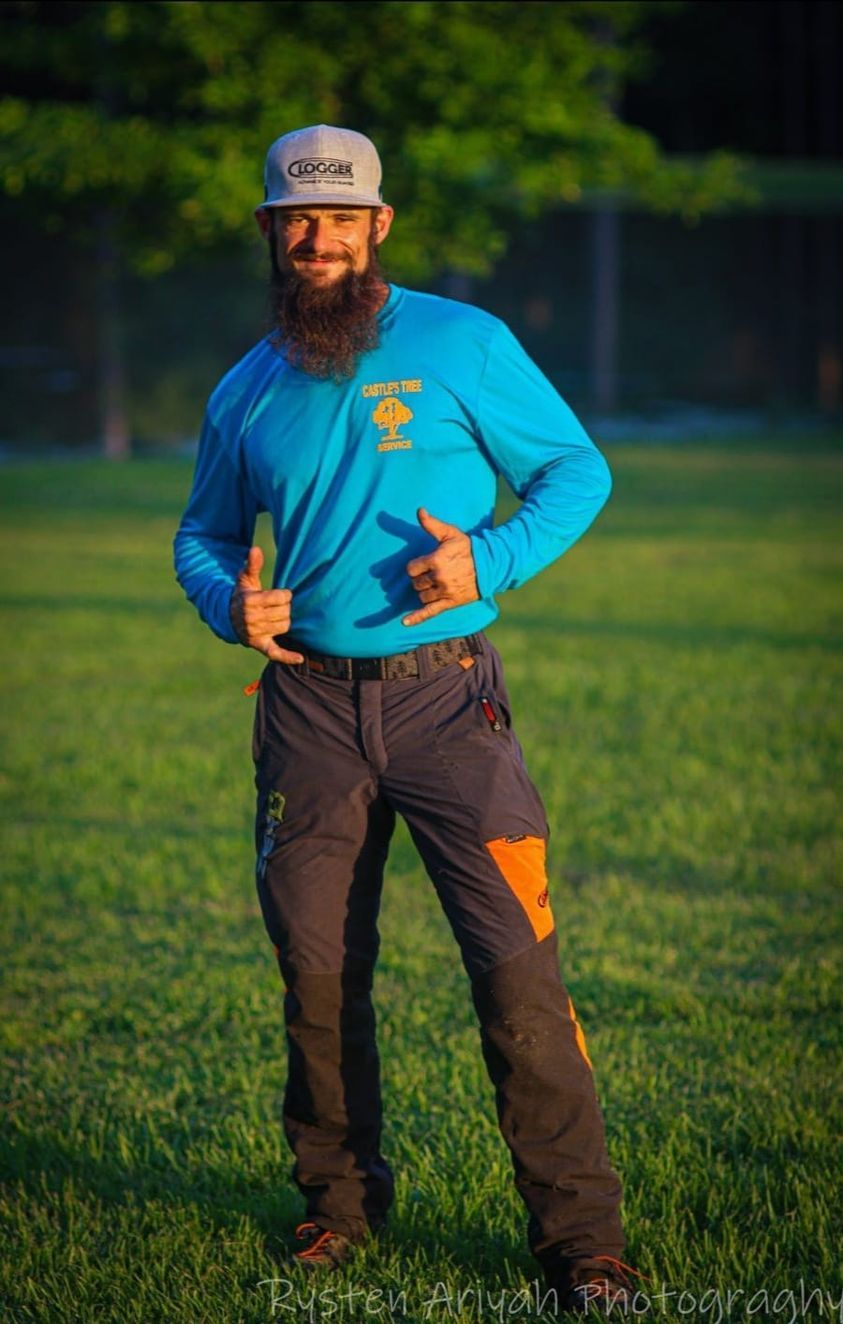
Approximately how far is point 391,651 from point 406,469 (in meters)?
0.38

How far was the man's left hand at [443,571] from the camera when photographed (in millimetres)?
3416

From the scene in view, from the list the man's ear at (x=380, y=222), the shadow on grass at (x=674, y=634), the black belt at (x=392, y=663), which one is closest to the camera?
the black belt at (x=392, y=663)

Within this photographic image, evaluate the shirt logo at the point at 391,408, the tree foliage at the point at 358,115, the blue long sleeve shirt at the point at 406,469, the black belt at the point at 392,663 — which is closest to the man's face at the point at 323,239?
the blue long sleeve shirt at the point at 406,469

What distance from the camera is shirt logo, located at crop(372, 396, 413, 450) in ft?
11.8

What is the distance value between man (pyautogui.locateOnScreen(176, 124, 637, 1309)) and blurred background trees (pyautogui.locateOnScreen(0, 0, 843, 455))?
47.3 ft

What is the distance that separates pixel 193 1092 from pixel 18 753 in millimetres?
4773

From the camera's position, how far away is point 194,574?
12.8ft

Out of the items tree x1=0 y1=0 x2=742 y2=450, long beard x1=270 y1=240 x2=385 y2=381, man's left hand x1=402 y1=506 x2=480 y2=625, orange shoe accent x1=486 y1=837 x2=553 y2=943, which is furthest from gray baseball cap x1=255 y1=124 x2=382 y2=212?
tree x1=0 y1=0 x2=742 y2=450

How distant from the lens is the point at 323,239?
12.1 feet

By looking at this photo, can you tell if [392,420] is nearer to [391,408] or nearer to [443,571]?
[391,408]

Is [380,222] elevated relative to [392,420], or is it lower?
elevated

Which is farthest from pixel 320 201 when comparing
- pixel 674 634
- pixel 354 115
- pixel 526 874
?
pixel 354 115

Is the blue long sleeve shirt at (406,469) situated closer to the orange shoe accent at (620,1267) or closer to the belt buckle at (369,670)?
the belt buckle at (369,670)

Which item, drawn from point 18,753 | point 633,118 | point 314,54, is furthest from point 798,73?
point 18,753
